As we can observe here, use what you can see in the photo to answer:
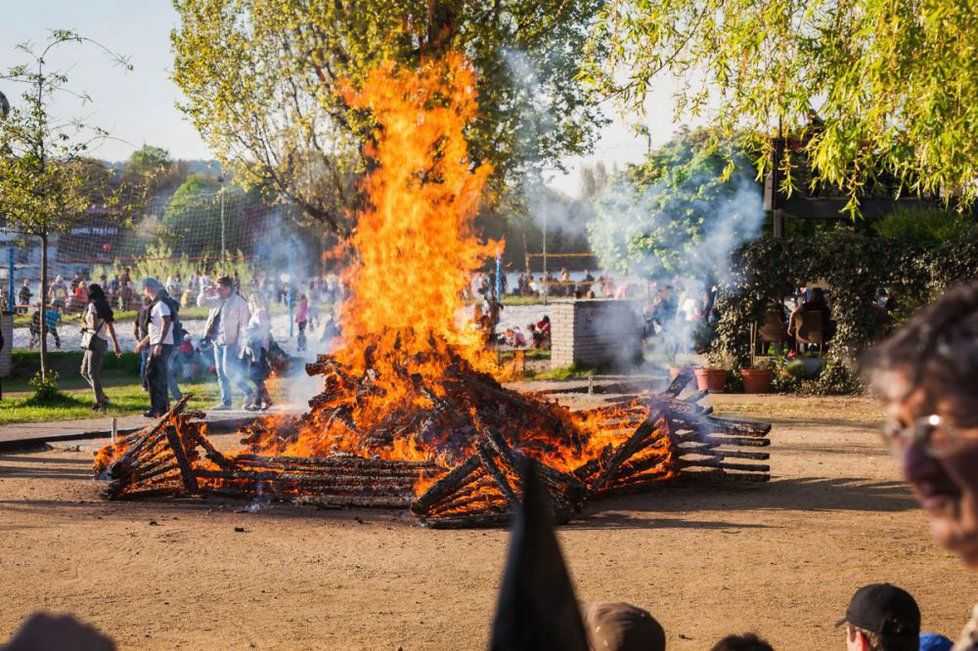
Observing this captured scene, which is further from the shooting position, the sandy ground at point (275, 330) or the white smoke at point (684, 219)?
the white smoke at point (684, 219)

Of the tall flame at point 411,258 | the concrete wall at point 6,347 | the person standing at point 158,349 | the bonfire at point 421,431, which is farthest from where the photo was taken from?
the concrete wall at point 6,347

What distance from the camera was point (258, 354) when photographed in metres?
16.1

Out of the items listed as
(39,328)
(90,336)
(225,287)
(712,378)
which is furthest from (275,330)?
(225,287)

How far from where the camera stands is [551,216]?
324 feet

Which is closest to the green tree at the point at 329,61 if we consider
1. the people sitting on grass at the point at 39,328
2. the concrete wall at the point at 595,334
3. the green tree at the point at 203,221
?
the concrete wall at the point at 595,334

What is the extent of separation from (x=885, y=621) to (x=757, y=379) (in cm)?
1617

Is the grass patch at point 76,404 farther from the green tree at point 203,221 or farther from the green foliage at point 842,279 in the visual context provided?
the green tree at point 203,221

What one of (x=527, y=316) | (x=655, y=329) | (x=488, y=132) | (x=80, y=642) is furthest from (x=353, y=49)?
(x=527, y=316)

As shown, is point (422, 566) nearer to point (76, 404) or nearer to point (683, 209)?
point (76, 404)

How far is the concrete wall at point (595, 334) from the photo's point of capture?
2316cm

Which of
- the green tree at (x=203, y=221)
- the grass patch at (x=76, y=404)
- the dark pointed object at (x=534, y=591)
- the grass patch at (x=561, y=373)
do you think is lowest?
the grass patch at (x=76, y=404)

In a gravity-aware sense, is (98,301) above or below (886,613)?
above

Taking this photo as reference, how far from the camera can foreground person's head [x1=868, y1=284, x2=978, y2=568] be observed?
1.36 m

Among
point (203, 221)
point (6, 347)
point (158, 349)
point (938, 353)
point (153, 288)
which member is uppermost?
point (203, 221)
